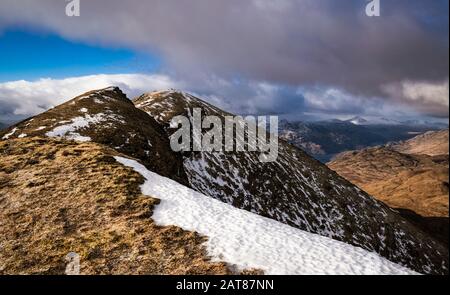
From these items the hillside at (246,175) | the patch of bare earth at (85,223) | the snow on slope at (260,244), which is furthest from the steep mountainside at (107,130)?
the snow on slope at (260,244)

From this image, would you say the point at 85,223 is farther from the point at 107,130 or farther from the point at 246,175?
the point at 246,175

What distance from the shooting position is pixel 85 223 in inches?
795

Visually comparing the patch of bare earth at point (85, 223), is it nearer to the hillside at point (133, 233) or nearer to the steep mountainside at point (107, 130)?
the hillside at point (133, 233)

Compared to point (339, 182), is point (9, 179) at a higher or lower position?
higher

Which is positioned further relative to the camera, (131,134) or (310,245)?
(131,134)

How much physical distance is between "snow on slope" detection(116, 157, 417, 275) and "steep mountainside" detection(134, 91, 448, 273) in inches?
1457

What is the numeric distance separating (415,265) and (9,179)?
99.2 m

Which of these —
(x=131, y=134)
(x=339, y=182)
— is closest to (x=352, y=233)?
(x=339, y=182)

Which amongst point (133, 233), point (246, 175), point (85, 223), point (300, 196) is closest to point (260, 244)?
point (133, 233)

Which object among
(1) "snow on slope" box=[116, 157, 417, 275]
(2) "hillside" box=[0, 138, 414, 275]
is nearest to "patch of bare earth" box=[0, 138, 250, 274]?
(2) "hillside" box=[0, 138, 414, 275]

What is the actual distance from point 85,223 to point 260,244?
1089 cm

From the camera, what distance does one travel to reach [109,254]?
17.0 metres

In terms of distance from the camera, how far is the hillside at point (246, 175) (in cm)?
4872
